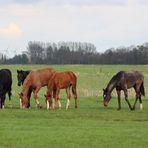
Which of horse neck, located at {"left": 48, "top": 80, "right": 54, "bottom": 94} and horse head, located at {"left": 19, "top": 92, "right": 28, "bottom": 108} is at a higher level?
horse neck, located at {"left": 48, "top": 80, "right": 54, "bottom": 94}

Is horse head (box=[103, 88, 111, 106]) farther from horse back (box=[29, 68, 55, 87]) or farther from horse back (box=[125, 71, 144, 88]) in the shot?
horse back (box=[29, 68, 55, 87])

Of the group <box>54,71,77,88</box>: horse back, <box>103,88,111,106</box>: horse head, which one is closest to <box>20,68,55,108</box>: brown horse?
<box>54,71,77,88</box>: horse back

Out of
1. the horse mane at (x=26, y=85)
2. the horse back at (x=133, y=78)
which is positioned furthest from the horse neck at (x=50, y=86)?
the horse back at (x=133, y=78)

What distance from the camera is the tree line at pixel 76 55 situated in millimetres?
147500

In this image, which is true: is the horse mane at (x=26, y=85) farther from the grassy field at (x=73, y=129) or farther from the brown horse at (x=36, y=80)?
the grassy field at (x=73, y=129)

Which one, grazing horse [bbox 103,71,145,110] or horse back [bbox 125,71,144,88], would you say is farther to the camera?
horse back [bbox 125,71,144,88]

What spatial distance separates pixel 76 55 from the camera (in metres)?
162

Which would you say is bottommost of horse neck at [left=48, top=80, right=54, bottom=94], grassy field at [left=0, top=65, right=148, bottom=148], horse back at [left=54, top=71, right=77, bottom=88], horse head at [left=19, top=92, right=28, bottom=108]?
grassy field at [left=0, top=65, right=148, bottom=148]

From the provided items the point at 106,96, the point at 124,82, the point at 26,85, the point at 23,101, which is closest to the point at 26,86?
the point at 26,85

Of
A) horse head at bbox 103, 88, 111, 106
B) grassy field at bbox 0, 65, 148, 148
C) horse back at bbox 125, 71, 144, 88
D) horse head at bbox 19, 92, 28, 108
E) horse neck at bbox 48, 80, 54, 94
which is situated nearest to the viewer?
grassy field at bbox 0, 65, 148, 148

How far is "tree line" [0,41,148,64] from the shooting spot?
5807 inches

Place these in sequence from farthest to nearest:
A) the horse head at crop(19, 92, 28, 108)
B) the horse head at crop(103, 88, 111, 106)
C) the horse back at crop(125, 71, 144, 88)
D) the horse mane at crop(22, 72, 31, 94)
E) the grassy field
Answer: the horse head at crop(103, 88, 111, 106)
the horse back at crop(125, 71, 144, 88)
the horse mane at crop(22, 72, 31, 94)
the horse head at crop(19, 92, 28, 108)
the grassy field

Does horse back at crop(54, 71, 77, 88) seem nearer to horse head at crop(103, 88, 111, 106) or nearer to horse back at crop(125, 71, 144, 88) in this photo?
horse head at crop(103, 88, 111, 106)

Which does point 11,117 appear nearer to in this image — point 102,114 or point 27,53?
point 102,114
